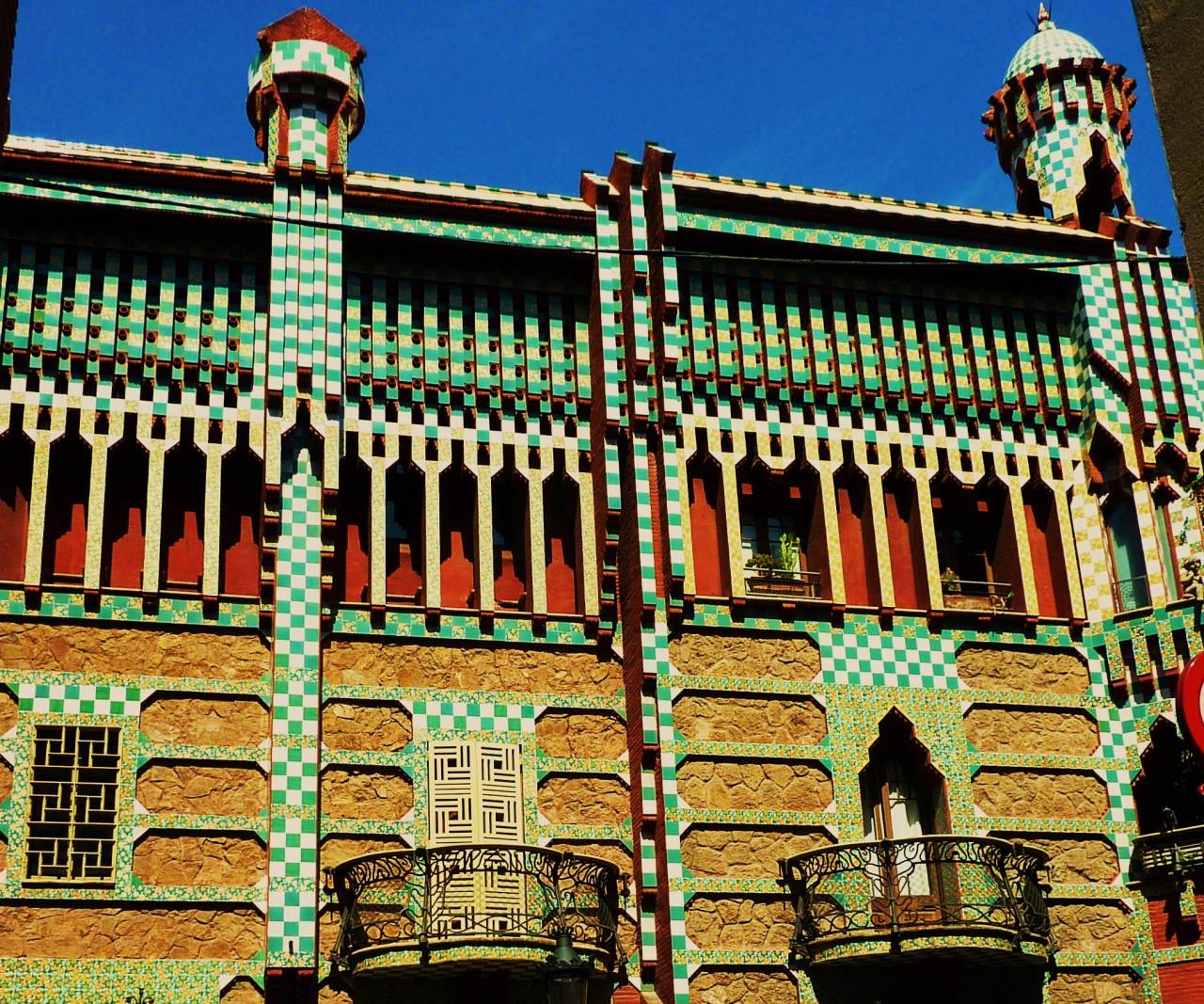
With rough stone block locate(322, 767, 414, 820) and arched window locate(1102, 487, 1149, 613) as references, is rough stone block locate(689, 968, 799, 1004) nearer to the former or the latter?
rough stone block locate(322, 767, 414, 820)

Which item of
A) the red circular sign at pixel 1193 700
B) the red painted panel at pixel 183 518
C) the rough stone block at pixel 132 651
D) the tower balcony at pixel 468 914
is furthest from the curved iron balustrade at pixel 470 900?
the red circular sign at pixel 1193 700

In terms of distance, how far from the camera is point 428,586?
2302 cm

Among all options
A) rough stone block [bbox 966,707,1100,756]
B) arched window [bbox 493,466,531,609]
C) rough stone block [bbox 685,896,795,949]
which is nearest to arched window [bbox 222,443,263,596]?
arched window [bbox 493,466,531,609]

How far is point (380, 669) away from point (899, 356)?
27.3 feet

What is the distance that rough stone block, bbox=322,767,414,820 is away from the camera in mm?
21734

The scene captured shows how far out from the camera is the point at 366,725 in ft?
72.9

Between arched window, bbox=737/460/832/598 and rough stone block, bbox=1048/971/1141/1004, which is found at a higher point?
arched window, bbox=737/460/832/598

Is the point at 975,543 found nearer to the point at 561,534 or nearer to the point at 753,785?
the point at 753,785

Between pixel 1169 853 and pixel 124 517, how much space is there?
43.5 ft

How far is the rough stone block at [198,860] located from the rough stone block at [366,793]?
1.00 m

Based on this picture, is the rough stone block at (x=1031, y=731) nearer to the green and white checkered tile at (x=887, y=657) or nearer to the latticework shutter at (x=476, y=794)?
the green and white checkered tile at (x=887, y=657)

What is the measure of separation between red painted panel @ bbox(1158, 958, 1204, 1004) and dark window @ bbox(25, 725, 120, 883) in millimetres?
12377

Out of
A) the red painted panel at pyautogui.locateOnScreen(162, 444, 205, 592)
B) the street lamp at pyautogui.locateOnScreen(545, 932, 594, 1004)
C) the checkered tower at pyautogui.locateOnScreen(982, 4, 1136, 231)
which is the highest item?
the checkered tower at pyautogui.locateOnScreen(982, 4, 1136, 231)

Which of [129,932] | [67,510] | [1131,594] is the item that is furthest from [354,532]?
[1131,594]
